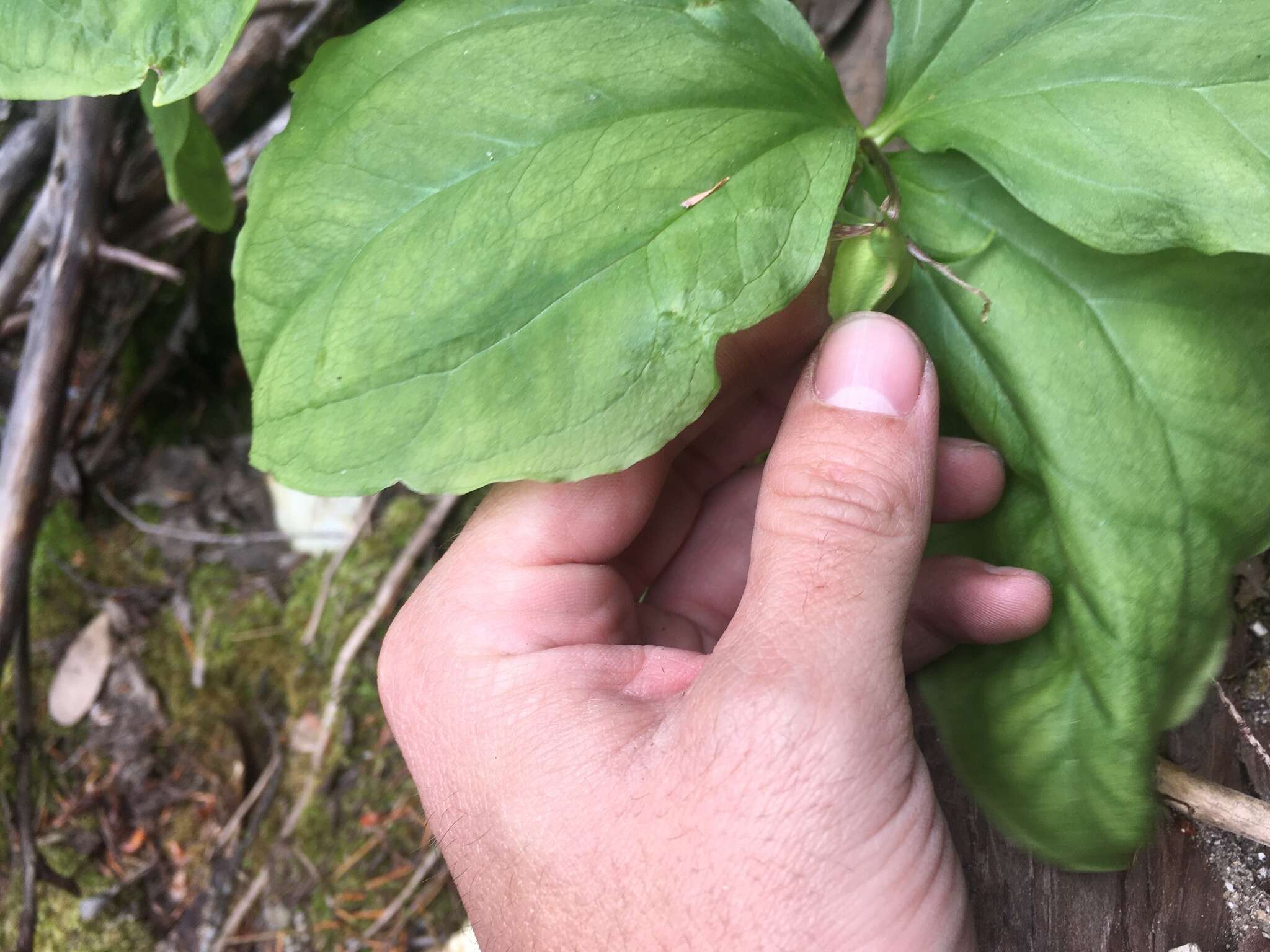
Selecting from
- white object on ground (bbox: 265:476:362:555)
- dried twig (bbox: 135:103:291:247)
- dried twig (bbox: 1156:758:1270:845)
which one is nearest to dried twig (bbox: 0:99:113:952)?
dried twig (bbox: 135:103:291:247)

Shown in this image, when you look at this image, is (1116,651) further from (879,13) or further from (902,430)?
(879,13)

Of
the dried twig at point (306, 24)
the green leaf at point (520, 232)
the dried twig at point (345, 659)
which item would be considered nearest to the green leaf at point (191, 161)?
the green leaf at point (520, 232)

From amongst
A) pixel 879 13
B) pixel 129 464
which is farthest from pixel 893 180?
pixel 129 464

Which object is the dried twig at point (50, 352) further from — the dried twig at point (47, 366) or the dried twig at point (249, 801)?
the dried twig at point (249, 801)

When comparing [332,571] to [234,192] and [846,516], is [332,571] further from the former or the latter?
[846,516]

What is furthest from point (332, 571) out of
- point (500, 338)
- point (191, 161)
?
point (500, 338)

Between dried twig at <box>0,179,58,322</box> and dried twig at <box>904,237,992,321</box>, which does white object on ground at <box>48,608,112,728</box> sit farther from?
dried twig at <box>904,237,992,321</box>
